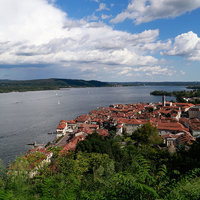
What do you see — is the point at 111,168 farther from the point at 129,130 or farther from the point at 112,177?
the point at 129,130

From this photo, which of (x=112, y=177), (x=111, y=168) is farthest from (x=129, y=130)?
(x=112, y=177)

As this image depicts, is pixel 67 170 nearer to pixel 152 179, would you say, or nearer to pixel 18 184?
pixel 18 184

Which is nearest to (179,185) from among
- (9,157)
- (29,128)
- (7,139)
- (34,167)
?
(34,167)

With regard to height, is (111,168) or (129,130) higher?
(111,168)

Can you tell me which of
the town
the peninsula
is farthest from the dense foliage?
the town

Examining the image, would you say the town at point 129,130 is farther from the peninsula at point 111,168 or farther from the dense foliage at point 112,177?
the dense foliage at point 112,177

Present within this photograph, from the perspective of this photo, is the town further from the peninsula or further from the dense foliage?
the dense foliage

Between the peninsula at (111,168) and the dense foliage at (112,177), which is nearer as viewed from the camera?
the dense foliage at (112,177)

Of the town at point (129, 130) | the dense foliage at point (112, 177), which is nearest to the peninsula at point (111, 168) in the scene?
the dense foliage at point (112, 177)

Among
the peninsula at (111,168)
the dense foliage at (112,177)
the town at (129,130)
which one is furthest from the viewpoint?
the town at (129,130)
